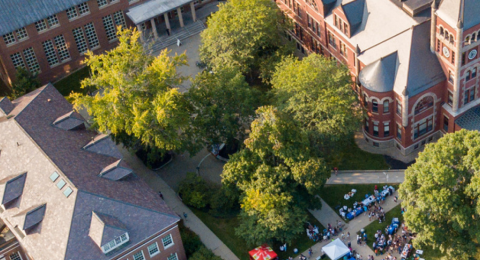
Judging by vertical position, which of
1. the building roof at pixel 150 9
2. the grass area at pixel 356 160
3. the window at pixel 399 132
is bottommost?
the grass area at pixel 356 160

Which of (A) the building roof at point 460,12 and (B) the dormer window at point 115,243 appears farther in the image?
(A) the building roof at point 460,12

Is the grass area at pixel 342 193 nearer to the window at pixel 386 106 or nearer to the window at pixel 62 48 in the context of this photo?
the window at pixel 386 106

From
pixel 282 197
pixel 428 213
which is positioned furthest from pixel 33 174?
pixel 428 213

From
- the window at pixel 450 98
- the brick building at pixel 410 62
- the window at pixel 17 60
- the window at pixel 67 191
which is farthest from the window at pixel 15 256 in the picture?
the window at pixel 450 98

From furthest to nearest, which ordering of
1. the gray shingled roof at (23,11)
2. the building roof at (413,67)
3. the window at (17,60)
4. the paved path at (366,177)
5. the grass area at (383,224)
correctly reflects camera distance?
the window at (17,60), the gray shingled roof at (23,11), the paved path at (366,177), the building roof at (413,67), the grass area at (383,224)

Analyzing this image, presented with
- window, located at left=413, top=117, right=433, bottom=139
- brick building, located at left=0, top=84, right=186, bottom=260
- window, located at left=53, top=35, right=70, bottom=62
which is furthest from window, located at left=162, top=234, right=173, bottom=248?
window, located at left=53, top=35, right=70, bottom=62

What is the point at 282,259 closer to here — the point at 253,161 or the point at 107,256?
the point at 253,161

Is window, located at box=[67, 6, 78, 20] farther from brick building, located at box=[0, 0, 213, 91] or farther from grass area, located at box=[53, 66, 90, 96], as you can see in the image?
grass area, located at box=[53, 66, 90, 96]
